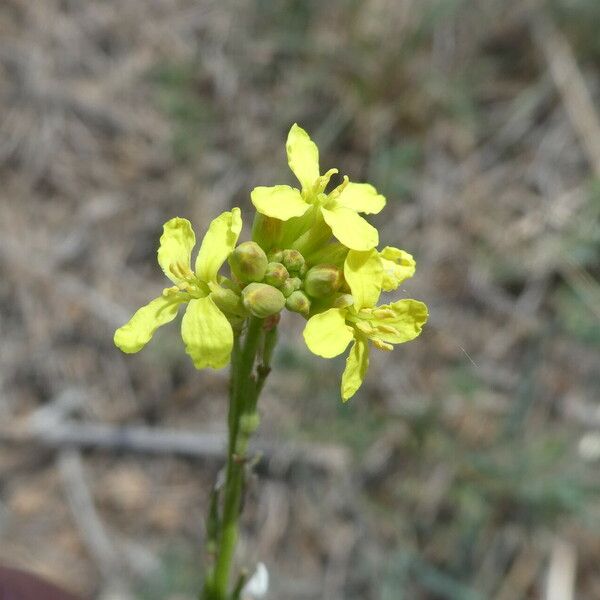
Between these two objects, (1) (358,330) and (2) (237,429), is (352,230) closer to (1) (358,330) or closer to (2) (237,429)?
(1) (358,330)

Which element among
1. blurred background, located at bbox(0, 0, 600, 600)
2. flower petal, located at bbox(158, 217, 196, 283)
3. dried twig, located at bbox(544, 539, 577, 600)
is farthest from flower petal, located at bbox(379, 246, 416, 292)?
dried twig, located at bbox(544, 539, 577, 600)

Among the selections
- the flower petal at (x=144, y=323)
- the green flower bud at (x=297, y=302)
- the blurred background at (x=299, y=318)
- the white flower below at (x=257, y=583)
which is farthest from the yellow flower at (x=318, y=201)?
the blurred background at (x=299, y=318)

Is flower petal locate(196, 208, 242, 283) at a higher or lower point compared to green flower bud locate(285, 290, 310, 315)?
higher

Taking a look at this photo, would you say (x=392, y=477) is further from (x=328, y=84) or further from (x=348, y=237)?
(x=348, y=237)

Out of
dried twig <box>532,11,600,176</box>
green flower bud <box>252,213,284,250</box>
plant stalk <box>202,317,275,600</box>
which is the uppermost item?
dried twig <box>532,11,600,176</box>

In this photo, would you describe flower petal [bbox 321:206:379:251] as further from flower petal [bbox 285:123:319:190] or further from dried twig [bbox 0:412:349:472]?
dried twig [bbox 0:412:349:472]

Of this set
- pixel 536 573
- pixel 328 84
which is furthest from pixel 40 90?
pixel 536 573

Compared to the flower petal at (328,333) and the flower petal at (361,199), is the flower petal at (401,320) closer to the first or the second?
the flower petal at (328,333)

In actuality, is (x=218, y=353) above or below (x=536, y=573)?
below
